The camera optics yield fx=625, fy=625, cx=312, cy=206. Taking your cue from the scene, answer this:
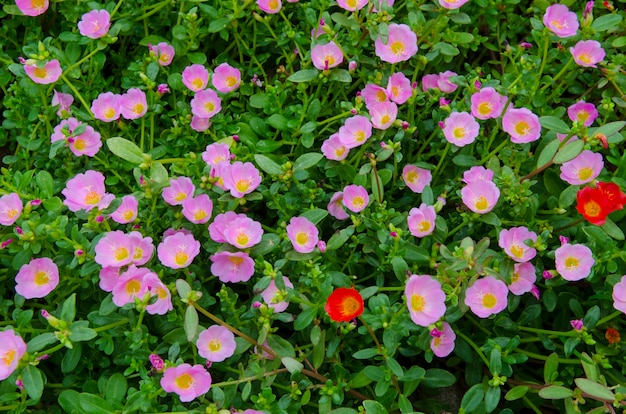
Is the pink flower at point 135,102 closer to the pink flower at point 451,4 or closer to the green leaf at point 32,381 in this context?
the green leaf at point 32,381

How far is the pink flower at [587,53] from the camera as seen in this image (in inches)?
86.2

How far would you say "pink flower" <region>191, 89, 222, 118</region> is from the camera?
2.18 metres

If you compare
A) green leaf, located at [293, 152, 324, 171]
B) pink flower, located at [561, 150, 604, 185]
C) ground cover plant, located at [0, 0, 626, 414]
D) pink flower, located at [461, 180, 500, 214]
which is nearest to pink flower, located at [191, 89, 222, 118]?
ground cover plant, located at [0, 0, 626, 414]

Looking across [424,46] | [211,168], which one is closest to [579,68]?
[424,46]

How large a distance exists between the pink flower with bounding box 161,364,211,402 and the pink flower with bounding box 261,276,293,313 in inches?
10.0

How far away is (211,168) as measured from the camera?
1876 millimetres

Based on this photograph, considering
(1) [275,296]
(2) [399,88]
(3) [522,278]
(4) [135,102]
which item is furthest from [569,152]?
(4) [135,102]

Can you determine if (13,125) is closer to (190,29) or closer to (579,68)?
(190,29)

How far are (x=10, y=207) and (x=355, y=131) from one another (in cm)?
110

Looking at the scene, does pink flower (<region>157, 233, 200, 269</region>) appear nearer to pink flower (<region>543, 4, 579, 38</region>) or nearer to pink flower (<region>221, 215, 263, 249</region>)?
pink flower (<region>221, 215, 263, 249</region>)

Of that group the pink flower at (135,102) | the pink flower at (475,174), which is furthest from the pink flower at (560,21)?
the pink flower at (135,102)

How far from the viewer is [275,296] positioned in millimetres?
1676

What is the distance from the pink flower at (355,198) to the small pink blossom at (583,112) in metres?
0.84

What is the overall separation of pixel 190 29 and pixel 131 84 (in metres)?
0.30
